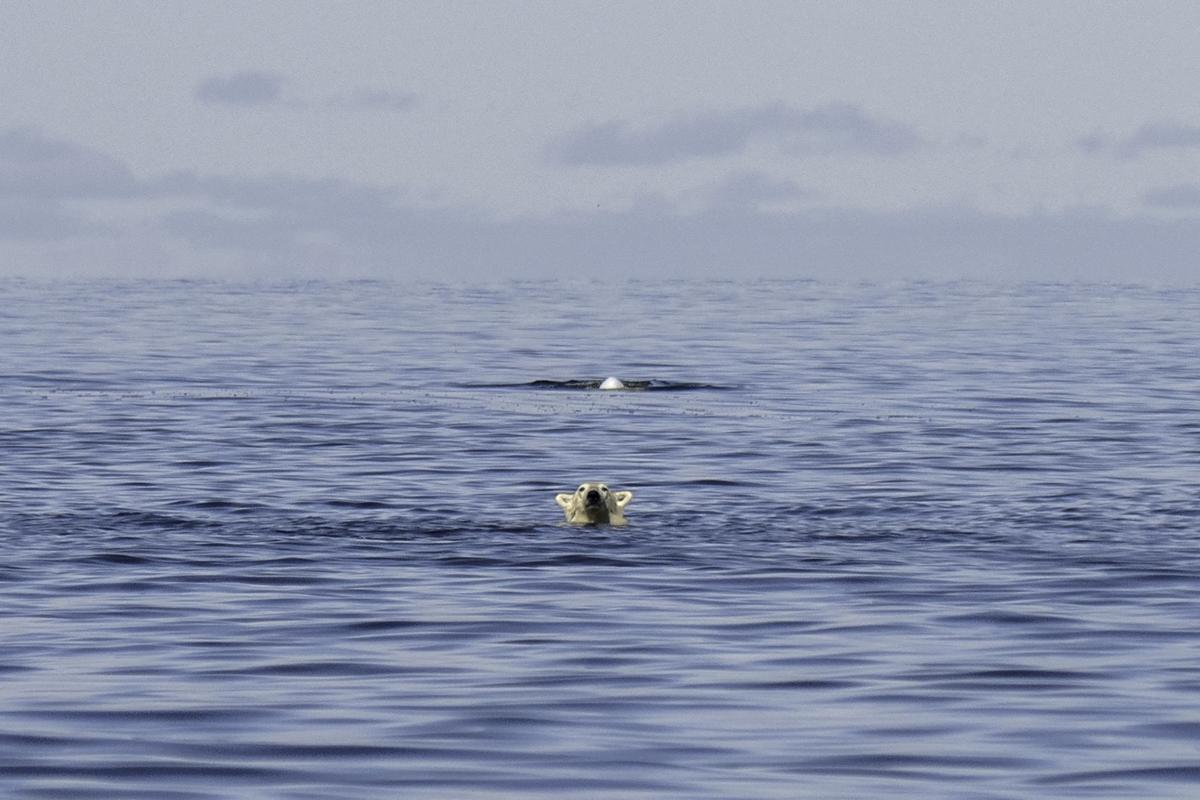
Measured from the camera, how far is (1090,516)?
24.9 metres

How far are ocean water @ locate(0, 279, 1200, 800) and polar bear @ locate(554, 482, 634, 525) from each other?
0.23 m

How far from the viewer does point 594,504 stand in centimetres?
2319

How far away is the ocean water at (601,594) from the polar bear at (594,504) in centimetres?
23

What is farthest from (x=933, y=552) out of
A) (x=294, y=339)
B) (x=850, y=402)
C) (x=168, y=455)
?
(x=294, y=339)

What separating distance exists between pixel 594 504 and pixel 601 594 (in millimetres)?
4241

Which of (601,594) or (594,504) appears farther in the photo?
(594,504)

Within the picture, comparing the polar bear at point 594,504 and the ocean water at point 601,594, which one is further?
the polar bear at point 594,504

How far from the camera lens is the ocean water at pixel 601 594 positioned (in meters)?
12.8

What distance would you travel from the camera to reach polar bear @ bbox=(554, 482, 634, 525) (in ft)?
75.6

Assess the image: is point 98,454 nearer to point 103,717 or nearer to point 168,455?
point 168,455

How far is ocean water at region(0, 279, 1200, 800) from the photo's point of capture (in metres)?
12.8

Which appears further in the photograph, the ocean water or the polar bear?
the polar bear

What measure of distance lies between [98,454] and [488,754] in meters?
21.1

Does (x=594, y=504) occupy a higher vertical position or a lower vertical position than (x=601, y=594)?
higher
